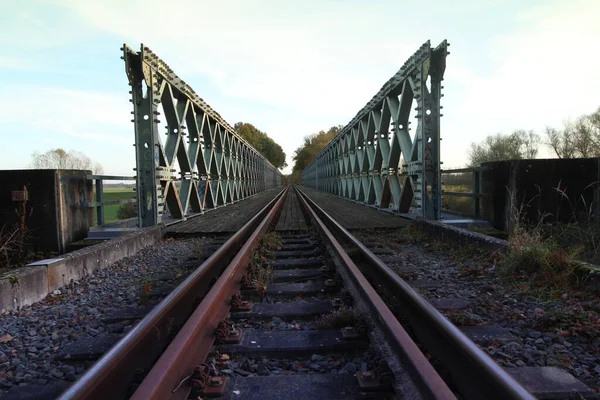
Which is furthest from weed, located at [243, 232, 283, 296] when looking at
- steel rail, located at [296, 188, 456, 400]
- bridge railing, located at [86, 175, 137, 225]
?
bridge railing, located at [86, 175, 137, 225]

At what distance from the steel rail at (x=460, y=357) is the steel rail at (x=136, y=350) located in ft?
4.78

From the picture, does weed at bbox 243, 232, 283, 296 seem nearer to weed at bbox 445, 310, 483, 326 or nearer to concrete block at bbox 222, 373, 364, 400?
concrete block at bbox 222, 373, 364, 400

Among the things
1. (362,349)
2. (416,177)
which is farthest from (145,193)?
(362,349)

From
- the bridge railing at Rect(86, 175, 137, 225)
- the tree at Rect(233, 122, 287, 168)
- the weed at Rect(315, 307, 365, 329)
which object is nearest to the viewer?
the weed at Rect(315, 307, 365, 329)

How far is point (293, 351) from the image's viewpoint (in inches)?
80.4

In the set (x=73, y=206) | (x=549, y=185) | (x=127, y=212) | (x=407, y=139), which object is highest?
(x=407, y=139)

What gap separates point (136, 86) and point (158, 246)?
281 cm

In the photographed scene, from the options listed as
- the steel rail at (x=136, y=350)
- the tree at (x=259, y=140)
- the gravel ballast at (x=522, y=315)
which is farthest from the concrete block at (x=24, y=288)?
the tree at (x=259, y=140)

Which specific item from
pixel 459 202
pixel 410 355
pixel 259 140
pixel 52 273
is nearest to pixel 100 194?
pixel 52 273

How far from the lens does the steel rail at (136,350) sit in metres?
1.49

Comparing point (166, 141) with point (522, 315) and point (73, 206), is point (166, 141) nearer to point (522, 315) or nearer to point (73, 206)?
point (73, 206)

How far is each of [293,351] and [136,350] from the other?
0.80 meters

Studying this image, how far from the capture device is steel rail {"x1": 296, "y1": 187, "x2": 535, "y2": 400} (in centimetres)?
139

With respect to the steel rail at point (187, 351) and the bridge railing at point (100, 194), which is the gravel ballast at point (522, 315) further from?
the bridge railing at point (100, 194)
